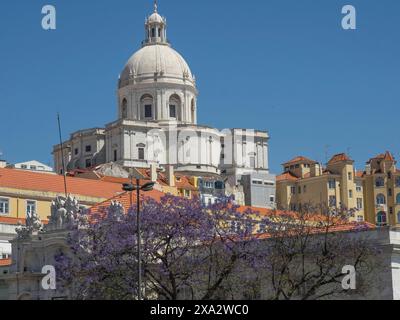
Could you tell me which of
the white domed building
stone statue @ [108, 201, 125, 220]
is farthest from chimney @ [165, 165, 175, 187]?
stone statue @ [108, 201, 125, 220]

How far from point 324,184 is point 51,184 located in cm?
7323

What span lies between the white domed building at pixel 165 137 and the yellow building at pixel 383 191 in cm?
1531

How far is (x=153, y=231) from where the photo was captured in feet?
213

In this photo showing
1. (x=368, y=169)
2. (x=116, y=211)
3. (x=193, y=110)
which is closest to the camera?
(x=116, y=211)

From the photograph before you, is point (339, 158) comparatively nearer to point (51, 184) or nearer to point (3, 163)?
point (3, 163)

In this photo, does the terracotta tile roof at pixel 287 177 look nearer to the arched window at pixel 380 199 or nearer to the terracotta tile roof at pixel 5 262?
the arched window at pixel 380 199

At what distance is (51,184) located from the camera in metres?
112

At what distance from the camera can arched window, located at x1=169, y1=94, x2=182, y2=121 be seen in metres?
191

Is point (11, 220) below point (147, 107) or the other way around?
below

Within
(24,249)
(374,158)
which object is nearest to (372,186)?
(374,158)

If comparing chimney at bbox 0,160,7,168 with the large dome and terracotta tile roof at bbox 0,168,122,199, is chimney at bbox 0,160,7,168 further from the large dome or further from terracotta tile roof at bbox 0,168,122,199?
terracotta tile roof at bbox 0,168,122,199

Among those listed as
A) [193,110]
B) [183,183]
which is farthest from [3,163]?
[193,110]
